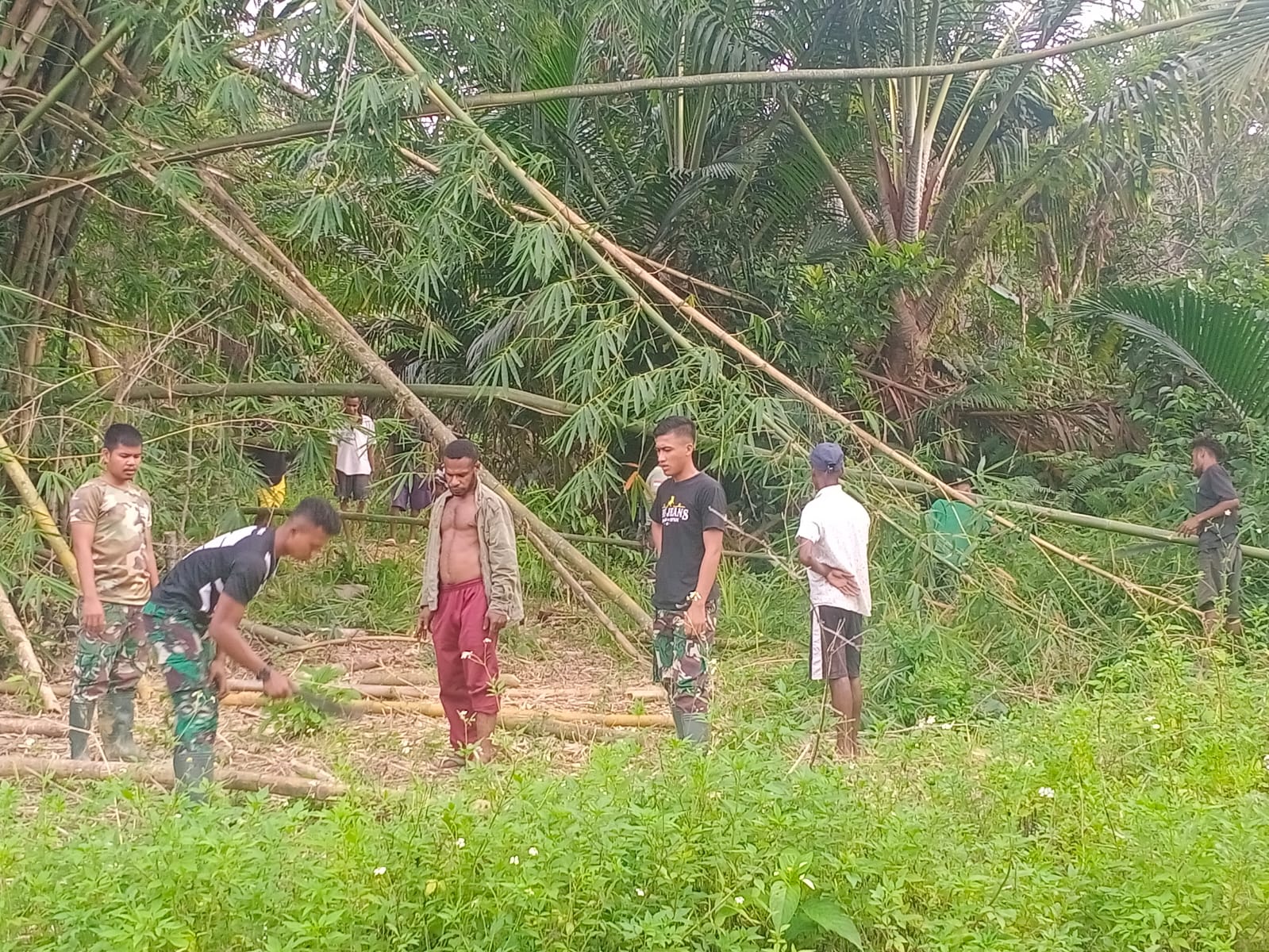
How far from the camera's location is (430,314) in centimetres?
793

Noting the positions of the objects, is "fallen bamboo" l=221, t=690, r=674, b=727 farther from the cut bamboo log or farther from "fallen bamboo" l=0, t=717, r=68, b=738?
the cut bamboo log

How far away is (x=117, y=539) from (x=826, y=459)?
2702mm

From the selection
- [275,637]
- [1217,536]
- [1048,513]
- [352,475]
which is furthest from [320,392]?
[1217,536]

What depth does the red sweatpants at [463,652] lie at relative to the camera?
4203 mm

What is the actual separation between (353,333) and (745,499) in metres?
3.07

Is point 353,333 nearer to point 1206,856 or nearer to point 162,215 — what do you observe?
point 162,215

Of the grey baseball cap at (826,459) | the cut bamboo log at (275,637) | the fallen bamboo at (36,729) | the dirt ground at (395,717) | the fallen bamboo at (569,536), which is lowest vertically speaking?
the dirt ground at (395,717)

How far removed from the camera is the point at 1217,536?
5.89 meters

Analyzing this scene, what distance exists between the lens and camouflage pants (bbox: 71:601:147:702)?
162 inches

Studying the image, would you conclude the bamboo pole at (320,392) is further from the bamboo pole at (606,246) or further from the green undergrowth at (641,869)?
the green undergrowth at (641,869)

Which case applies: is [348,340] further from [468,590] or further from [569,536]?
[569,536]

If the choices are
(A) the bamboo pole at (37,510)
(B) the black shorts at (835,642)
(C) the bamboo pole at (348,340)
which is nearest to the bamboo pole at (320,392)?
(C) the bamboo pole at (348,340)

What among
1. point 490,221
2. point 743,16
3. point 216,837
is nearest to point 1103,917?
point 216,837

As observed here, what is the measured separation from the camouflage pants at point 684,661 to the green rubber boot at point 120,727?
1.91 metres
